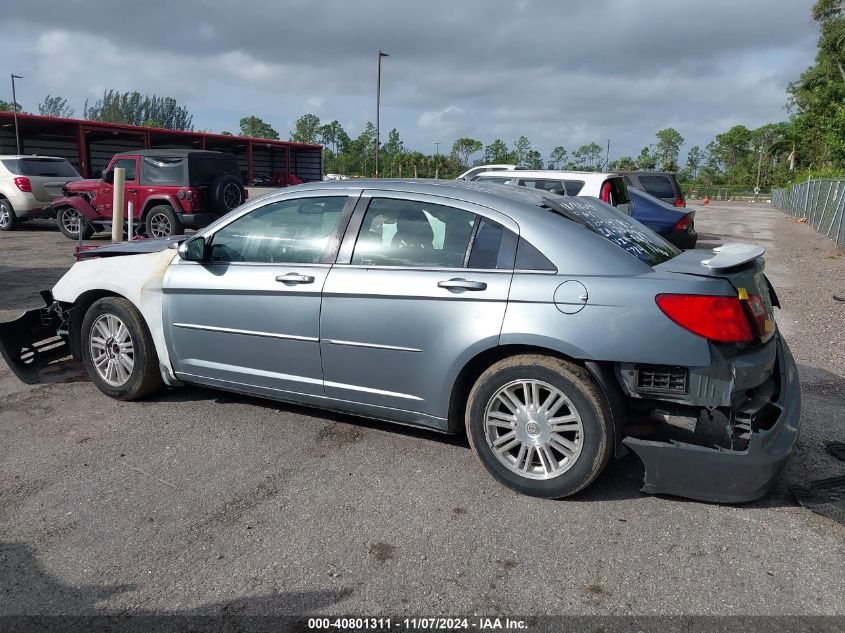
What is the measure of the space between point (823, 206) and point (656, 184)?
9.47m

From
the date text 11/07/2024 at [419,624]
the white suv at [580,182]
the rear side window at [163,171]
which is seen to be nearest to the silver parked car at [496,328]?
the date text 11/07/2024 at [419,624]

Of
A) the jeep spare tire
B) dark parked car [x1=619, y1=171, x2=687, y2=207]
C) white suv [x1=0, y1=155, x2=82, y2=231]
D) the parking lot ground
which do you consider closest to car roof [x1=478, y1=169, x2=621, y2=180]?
the jeep spare tire

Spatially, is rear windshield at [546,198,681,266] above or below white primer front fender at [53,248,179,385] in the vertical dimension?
above

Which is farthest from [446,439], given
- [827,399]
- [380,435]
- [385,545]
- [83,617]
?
[827,399]

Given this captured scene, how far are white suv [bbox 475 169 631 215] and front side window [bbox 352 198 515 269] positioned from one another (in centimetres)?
598

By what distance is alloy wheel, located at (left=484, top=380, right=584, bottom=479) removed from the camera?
3.35 metres

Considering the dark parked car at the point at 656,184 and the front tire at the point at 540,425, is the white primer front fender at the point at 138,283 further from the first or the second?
Answer: the dark parked car at the point at 656,184

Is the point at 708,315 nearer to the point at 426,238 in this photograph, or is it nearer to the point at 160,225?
the point at 426,238

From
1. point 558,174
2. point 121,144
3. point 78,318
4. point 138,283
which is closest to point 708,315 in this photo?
point 138,283

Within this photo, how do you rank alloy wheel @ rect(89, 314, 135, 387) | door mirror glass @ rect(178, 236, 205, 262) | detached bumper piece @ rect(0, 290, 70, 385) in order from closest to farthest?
door mirror glass @ rect(178, 236, 205, 262) → alloy wheel @ rect(89, 314, 135, 387) → detached bumper piece @ rect(0, 290, 70, 385)

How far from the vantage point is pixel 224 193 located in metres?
14.0

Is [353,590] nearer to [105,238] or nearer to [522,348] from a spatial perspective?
[522,348]

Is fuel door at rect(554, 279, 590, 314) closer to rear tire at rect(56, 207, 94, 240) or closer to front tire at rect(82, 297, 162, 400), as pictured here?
front tire at rect(82, 297, 162, 400)

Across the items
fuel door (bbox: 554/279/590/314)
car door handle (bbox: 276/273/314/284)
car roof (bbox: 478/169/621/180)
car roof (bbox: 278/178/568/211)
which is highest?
car roof (bbox: 478/169/621/180)
